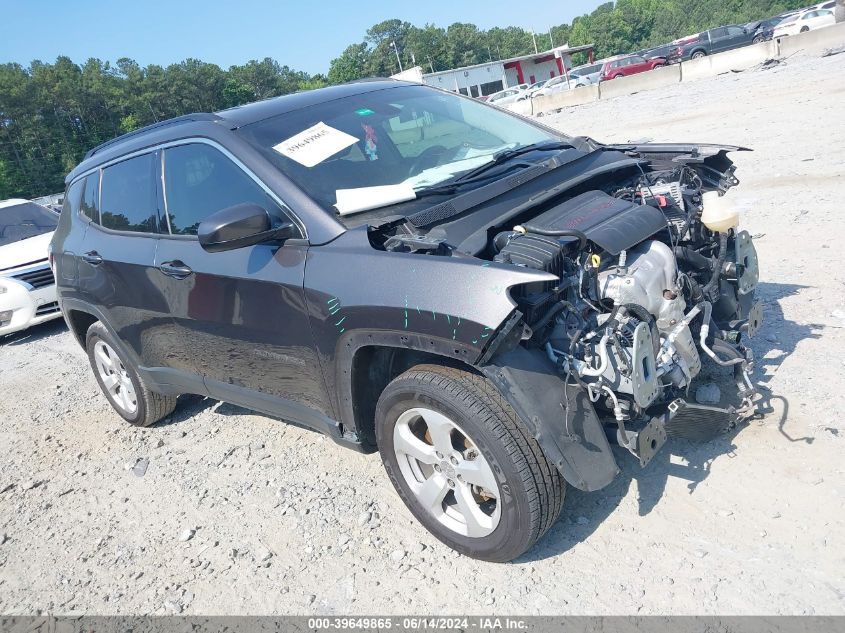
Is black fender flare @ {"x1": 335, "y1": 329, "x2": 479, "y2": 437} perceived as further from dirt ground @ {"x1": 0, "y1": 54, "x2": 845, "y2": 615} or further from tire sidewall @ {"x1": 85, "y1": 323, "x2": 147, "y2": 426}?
tire sidewall @ {"x1": 85, "y1": 323, "x2": 147, "y2": 426}

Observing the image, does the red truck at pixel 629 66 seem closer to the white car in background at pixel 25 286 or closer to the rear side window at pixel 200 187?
the white car in background at pixel 25 286

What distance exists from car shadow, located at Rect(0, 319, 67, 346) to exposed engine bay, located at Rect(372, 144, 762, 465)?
7.62 metres

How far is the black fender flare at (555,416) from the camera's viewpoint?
2.55 metres

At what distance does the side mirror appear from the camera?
2.98 metres

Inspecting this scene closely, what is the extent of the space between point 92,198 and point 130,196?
697 millimetres

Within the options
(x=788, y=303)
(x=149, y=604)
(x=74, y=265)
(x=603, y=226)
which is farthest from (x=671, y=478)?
(x=74, y=265)

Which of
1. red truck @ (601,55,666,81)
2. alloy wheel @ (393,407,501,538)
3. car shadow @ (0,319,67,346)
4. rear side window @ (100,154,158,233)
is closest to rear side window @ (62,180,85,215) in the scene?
rear side window @ (100,154,158,233)

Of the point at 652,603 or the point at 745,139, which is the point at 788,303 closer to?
the point at 652,603

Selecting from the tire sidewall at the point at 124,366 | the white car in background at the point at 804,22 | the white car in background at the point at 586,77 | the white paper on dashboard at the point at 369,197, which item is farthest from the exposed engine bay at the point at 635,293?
the white car in background at the point at 804,22

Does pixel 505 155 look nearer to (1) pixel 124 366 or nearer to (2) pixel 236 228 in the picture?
(2) pixel 236 228

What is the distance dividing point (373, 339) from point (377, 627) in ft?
3.94

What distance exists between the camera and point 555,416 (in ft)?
8.48

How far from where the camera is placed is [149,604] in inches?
127

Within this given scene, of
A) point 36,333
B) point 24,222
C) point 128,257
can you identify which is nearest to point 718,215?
point 128,257
